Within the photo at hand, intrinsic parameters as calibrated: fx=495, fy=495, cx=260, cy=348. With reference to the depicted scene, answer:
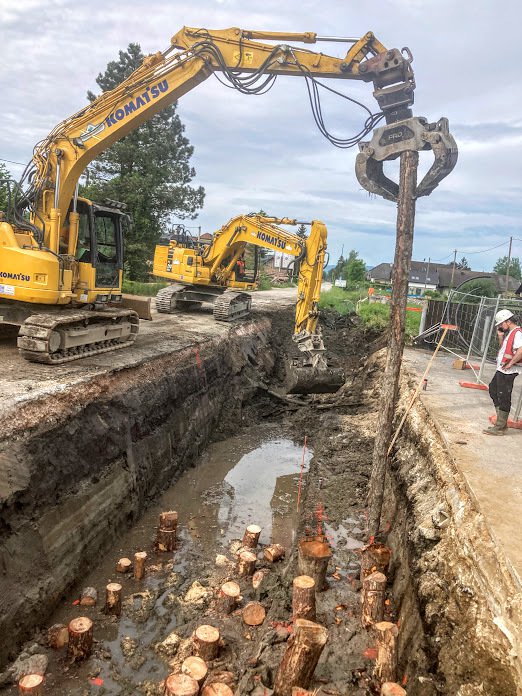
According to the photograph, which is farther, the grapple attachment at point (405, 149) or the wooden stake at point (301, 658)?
the grapple attachment at point (405, 149)

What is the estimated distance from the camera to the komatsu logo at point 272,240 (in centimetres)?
1350

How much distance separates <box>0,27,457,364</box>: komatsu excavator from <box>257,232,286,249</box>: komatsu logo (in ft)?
16.8

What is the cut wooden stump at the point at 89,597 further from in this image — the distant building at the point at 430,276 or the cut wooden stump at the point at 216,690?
the distant building at the point at 430,276

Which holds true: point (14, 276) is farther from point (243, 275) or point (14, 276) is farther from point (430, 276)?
point (430, 276)

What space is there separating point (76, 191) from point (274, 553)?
668 cm

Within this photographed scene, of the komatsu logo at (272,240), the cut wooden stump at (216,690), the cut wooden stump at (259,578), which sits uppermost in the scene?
the komatsu logo at (272,240)

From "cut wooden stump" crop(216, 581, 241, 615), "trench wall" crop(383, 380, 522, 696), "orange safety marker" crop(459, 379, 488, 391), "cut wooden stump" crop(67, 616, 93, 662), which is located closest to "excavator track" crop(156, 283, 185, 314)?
"orange safety marker" crop(459, 379, 488, 391)

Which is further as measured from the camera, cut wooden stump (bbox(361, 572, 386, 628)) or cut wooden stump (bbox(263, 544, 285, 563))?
cut wooden stump (bbox(263, 544, 285, 563))

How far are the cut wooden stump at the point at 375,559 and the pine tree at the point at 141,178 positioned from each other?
2223 centimetres

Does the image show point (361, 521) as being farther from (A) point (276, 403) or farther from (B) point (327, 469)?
(A) point (276, 403)

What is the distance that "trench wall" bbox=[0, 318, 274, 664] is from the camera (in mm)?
4730

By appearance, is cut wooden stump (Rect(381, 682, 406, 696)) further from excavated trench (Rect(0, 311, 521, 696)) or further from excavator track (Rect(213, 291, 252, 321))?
excavator track (Rect(213, 291, 252, 321))

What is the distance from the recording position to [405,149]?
16.7ft

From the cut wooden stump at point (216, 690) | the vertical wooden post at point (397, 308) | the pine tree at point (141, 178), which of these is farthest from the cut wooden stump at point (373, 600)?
the pine tree at point (141, 178)
